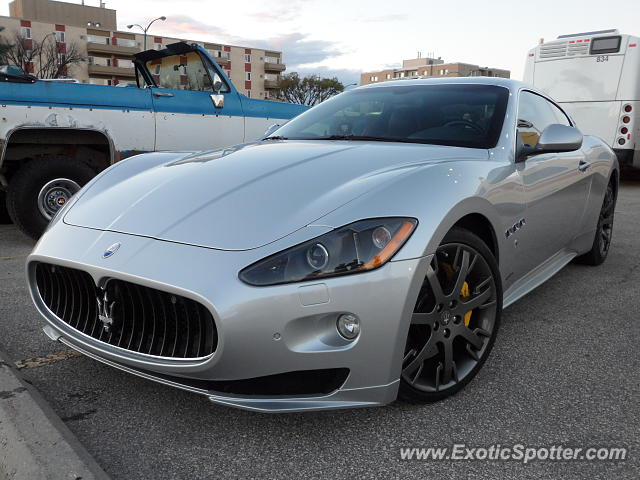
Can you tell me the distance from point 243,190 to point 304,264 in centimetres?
59

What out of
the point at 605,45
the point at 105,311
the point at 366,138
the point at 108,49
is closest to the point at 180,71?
the point at 366,138

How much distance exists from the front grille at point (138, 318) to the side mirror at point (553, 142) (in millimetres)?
1890

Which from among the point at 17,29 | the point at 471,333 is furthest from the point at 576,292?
the point at 17,29

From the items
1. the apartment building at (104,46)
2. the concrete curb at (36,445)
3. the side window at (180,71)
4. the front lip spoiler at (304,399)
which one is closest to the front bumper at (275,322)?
the front lip spoiler at (304,399)

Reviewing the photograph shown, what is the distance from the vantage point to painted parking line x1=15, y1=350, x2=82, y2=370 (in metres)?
2.69

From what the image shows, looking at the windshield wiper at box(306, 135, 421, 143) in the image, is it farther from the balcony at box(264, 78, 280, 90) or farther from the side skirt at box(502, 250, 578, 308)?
the balcony at box(264, 78, 280, 90)

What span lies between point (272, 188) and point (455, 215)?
737mm

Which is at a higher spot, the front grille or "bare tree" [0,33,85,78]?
"bare tree" [0,33,85,78]

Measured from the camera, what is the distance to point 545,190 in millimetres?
3176

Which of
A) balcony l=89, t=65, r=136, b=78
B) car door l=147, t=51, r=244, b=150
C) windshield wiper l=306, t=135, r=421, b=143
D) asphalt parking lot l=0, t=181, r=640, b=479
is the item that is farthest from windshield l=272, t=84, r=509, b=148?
balcony l=89, t=65, r=136, b=78

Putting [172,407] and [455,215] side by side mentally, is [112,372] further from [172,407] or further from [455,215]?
[455,215]

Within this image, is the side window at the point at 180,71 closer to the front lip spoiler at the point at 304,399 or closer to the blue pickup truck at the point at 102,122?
the blue pickup truck at the point at 102,122

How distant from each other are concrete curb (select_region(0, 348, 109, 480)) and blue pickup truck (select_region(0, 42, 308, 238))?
3.59 metres

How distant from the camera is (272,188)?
2322mm
